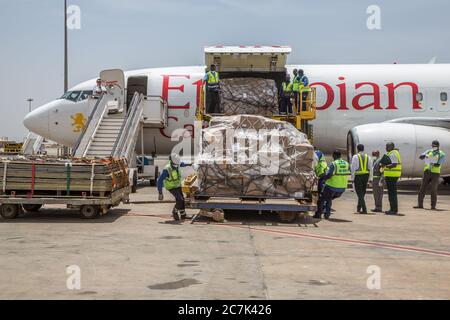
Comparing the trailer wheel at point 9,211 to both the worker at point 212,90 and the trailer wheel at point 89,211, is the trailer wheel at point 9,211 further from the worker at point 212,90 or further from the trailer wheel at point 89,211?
the worker at point 212,90

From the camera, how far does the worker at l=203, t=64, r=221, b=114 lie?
16062 mm

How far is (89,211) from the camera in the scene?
41.4 ft

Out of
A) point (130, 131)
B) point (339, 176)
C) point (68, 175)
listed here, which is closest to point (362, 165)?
point (339, 176)

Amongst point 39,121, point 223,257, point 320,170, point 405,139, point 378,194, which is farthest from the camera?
point 39,121

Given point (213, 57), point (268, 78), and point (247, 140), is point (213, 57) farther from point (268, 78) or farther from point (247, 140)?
point (247, 140)

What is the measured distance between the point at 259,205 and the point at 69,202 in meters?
4.09

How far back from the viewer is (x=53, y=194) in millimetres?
12453

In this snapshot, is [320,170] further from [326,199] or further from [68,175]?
[68,175]

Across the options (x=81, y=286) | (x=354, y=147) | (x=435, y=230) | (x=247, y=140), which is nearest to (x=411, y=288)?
(x=81, y=286)

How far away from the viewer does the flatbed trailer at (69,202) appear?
40.0 ft

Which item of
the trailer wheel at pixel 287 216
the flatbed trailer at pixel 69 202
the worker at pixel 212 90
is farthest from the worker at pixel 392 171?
the flatbed trailer at pixel 69 202

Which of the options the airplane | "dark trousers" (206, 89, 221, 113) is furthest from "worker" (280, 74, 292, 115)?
the airplane

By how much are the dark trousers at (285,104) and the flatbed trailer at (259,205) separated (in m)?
4.23
